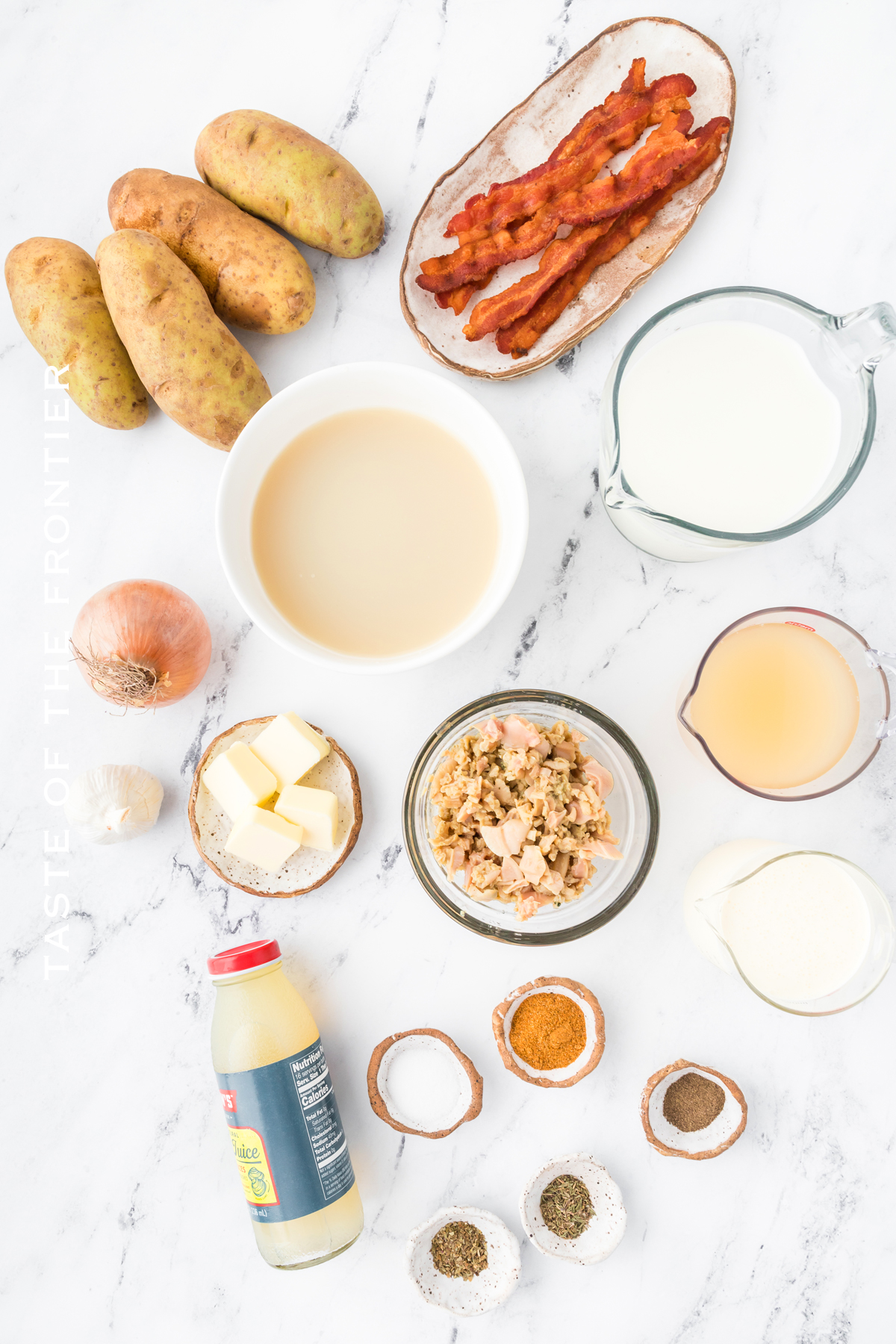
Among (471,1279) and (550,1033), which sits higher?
(550,1033)

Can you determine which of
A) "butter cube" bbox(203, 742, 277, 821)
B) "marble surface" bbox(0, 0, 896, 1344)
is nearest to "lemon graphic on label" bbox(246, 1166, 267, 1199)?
"marble surface" bbox(0, 0, 896, 1344)

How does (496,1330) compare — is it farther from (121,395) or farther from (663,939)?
(121,395)

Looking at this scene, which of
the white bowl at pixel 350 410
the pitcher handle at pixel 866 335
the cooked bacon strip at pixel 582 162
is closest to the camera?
the pitcher handle at pixel 866 335

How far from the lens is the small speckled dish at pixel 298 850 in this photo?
4.17 ft

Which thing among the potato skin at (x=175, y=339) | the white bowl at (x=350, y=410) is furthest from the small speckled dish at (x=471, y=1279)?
the potato skin at (x=175, y=339)

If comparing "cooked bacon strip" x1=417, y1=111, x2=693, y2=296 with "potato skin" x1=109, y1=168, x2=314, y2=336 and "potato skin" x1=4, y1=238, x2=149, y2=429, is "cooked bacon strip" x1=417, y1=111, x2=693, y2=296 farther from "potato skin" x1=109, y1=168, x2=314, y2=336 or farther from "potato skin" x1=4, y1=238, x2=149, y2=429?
"potato skin" x1=4, y1=238, x2=149, y2=429

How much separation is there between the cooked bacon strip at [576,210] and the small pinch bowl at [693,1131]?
1199 mm

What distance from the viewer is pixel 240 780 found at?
48.1 inches

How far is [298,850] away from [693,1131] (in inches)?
30.5

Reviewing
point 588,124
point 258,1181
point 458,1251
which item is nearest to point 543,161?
point 588,124

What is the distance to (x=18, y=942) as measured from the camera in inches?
53.4

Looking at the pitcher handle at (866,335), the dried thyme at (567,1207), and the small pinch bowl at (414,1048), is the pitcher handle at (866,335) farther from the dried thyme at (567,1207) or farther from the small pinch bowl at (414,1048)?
the dried thyme at (567,1207)

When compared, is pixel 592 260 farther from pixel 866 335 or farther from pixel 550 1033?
pixel 550 1033

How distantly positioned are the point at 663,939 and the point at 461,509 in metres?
0.75
